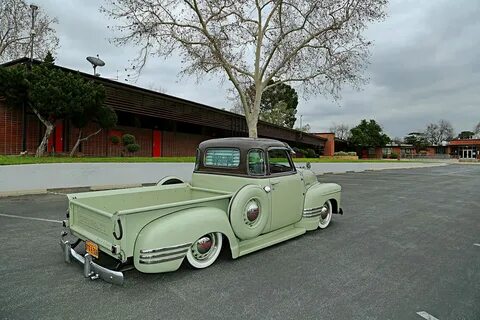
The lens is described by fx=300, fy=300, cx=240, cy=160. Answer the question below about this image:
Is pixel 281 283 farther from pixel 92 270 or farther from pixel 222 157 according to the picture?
pixel 222 157

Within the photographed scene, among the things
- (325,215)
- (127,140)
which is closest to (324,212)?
(325,215)

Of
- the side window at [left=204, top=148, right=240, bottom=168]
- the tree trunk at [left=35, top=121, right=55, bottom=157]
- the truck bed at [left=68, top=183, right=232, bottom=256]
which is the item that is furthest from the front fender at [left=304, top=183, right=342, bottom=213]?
the tree trunk at [left=35, top=121, right=55, bottom=157]

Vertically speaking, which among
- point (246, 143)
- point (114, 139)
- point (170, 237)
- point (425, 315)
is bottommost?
point (425, 315)

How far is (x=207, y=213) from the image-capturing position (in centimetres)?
362

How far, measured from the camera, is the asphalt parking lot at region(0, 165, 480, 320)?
9.05 ft

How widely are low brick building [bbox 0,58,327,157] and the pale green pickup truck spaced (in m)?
11.6

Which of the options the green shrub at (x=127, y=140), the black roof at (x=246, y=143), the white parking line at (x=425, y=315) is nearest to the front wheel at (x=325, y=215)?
the black roof at (x=246, y=143)

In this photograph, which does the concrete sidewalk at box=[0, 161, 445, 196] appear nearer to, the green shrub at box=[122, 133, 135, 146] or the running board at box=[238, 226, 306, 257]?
the green shrub at box=[122, 133, 135, 146]

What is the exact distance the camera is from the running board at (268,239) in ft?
13.4

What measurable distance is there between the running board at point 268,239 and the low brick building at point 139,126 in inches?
500

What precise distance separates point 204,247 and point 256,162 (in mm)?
1567

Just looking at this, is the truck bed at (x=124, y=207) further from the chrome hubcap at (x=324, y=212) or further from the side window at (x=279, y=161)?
the chrome hubcap at (x=324, y=212)

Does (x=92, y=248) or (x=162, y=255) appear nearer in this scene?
(x=162, y=255)

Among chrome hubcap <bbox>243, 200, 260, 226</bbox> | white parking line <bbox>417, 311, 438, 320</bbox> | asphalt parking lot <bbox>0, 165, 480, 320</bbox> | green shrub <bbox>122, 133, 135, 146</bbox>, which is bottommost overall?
white parking line <bbox>417, 311, 438, 320</bbox>
